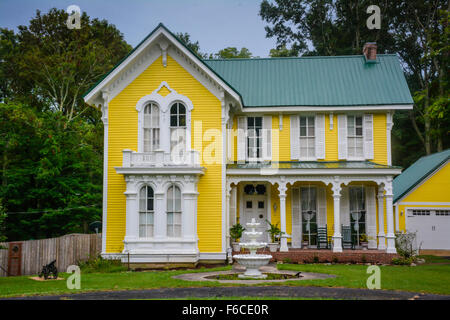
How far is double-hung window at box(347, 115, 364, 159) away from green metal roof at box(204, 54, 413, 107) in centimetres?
109

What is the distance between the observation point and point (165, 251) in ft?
63.7

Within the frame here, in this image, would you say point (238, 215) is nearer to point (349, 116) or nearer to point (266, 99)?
point (266, 99)

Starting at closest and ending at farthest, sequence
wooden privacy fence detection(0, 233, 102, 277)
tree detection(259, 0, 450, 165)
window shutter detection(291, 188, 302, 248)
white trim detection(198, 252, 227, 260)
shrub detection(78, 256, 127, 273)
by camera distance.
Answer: shrub detection(78, 256, 127, 273) → white trim detection(198, 252, 227, 260) → wooden privacy fence detection(0, 233, 102, 277) → window shutter detection(291, 188, 302, 248) → tree detection(259, 0, 450, 165)

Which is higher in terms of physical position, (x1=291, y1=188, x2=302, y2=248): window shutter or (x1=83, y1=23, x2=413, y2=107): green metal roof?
(x1=83, y1=23, x2=413, y2=107): green metal roof

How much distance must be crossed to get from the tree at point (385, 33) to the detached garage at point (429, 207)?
12.8 meters

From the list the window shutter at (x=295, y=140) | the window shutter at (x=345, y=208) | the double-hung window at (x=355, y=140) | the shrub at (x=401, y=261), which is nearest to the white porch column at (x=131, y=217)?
the window shutter at (x=295, y=140)

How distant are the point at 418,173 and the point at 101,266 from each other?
1988cm

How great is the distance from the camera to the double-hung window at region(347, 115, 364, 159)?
22.6m

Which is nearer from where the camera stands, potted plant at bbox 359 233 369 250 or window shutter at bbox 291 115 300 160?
potted plant at bbox 359 233 369 250

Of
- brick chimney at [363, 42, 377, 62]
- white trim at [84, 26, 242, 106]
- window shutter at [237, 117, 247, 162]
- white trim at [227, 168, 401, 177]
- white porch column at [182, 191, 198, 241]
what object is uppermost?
brick chimney at [363, 42, 377, 62]

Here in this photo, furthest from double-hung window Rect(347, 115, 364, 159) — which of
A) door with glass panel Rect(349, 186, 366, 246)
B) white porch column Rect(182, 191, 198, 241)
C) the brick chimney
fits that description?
white porch column Rect(182, 191, 198, 241)

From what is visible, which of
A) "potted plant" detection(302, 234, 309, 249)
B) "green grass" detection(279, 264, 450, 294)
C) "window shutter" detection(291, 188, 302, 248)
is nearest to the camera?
"green grass" detection(279, 264, 450, 294)

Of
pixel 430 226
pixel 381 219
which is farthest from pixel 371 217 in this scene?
pixel 430 226

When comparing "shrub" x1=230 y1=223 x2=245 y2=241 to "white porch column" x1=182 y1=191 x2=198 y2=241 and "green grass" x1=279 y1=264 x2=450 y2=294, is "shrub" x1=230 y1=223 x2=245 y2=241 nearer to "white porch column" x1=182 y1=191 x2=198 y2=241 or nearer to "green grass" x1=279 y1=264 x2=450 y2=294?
"white porch column" x1=182 y1=191 x2=198 y2=241
